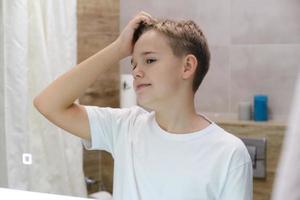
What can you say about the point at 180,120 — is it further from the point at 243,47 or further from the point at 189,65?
the point at 243,47

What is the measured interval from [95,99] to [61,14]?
414mm

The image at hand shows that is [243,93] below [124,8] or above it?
below

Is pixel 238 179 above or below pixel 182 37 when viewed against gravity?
below

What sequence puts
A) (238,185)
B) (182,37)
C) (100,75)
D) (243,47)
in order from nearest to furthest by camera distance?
(238,185) < (182,37) < (100,75) < (243,47)

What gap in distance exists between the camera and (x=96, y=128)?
1.00 metres

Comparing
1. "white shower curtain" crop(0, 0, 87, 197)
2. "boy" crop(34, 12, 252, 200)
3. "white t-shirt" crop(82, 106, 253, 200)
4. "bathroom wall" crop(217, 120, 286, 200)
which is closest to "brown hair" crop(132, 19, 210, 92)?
"boy" crop(34, 12, 252, 200)

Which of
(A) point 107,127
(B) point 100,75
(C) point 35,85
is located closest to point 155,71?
(A) point 107,127

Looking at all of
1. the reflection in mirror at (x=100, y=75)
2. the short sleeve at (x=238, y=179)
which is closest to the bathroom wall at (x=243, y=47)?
the reflection in mirror at (x=100, y=75)

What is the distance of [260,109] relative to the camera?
6.11 ft

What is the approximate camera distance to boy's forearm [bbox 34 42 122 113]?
38.9 inches

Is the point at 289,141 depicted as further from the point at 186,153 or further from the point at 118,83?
the point at 118,83

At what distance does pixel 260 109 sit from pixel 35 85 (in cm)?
94

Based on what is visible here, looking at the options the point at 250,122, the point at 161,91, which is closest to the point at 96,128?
the point at 161,91

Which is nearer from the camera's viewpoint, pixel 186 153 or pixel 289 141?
pixel 289 141
